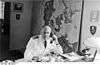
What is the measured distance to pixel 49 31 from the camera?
110cm

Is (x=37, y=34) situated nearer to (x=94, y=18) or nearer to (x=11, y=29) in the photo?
(x=11, y=29)

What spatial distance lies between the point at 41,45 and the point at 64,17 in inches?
10.8

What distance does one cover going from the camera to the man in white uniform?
1.08 m

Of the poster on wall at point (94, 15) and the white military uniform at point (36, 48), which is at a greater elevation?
the poster on wall at point (94, 15)

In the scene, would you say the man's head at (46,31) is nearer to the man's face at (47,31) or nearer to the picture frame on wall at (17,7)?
the man's face at (47,31)

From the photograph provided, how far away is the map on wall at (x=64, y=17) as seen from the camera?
110cm

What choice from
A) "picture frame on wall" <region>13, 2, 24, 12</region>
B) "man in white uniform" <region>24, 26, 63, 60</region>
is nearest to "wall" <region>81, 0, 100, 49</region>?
"man in white uniform" <region>24, 26, 63, 60</region>

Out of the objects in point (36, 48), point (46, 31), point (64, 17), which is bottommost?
point (36, 48)

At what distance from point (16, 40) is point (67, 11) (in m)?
0.44

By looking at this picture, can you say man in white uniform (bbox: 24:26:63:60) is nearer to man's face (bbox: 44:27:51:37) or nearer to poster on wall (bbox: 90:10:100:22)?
man's face (bbox: 44:27:51:37)

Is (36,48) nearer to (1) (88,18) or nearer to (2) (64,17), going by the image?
(2) (64,17)

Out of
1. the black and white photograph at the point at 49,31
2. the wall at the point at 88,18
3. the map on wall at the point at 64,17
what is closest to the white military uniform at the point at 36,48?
the black and white photograph at the point at 49,31

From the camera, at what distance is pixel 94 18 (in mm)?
1175

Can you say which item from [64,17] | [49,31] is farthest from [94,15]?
[49,31]
